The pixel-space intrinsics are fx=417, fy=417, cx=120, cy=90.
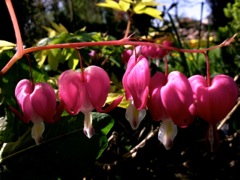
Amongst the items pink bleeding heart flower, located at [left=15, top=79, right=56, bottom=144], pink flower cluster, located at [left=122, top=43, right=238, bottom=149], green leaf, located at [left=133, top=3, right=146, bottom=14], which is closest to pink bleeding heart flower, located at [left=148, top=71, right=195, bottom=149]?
pink flower cluster, located at [left=122, top=43, right=238, bottom=149]

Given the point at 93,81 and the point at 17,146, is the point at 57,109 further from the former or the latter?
the point at 17,146

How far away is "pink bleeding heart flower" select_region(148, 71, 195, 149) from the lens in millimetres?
639

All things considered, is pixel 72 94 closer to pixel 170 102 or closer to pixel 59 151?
pixel 170 102

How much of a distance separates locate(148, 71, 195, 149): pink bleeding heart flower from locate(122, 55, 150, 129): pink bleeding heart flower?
2 centimetres

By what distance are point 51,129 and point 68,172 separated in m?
0.11

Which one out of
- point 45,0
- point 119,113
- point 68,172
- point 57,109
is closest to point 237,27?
point 119,113

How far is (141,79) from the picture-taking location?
0.67 metres

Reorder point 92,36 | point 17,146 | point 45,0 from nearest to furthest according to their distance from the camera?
point 17,146 → point 92,36 → point 45,0

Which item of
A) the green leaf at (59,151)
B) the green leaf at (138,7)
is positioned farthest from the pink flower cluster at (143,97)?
the green leaf at (138,7)

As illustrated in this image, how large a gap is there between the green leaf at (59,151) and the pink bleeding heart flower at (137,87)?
23 centimetres

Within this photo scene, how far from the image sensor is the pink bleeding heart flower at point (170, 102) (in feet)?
2.10

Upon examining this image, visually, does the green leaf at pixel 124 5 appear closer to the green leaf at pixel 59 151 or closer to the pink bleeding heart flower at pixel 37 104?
the green leaf at pixel 59 151

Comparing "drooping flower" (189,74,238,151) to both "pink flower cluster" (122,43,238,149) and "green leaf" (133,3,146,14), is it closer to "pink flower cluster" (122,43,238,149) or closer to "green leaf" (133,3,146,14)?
"pink flower cluster" (122,43,238,149)

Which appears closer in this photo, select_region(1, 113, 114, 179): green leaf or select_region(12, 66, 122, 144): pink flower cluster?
select_region(12, 66, 122, 144): pink flower cluster
